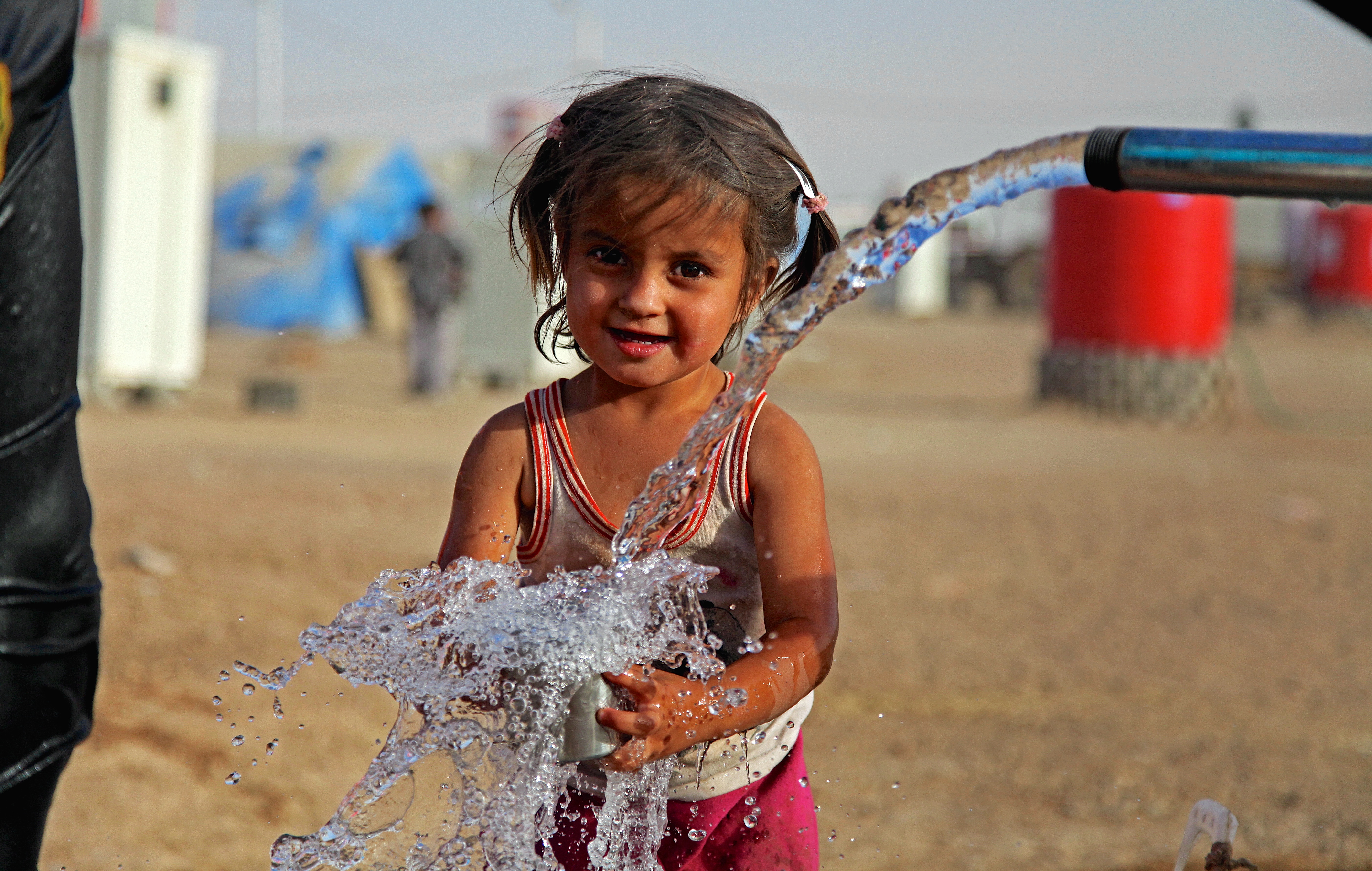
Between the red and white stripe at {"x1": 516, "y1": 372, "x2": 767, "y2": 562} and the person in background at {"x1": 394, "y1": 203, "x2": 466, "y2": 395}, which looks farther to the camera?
the person in background at {"x1": 394, "y1": 203, "x2": 466, "y2": 395}

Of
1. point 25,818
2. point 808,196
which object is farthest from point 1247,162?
point 25,818

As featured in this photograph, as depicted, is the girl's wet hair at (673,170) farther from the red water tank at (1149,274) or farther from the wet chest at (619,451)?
the red water tank at (1149,274)

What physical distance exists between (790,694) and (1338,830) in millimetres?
2101

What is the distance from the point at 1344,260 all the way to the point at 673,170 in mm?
27468

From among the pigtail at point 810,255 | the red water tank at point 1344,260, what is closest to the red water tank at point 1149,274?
the pigtail at point 810,255

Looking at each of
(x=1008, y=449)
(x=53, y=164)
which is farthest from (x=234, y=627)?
(x=1008, y=449)

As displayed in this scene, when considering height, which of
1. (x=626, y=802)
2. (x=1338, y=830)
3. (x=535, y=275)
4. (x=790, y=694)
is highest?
(x=535, y=275)

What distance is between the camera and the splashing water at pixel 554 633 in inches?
57.4

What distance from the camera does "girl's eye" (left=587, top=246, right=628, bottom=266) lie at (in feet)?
5.23

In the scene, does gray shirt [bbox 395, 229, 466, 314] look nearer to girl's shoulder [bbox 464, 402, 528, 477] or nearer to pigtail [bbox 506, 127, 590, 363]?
pigtail [bbox 506, 127, 590, 363]

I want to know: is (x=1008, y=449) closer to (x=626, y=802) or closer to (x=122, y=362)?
(x=122, y=362)

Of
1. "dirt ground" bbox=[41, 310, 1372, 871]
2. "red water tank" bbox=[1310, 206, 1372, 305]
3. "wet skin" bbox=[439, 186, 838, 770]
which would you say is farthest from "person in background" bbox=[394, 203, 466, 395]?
"red water tank" bbox=[1310, 206, 1372, 305]

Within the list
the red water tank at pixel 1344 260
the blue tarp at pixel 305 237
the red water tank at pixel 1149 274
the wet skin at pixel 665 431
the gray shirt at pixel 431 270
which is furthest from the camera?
the red water tank at pixel 1344 260

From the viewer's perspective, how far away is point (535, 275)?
179 cm
